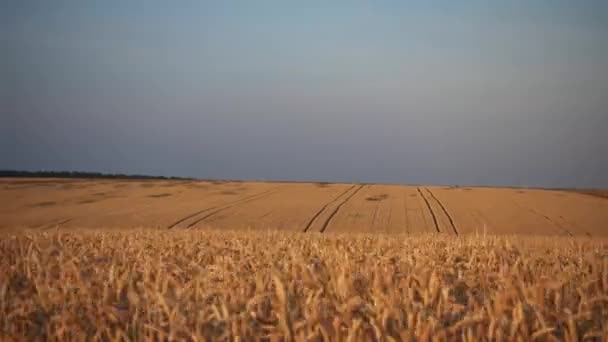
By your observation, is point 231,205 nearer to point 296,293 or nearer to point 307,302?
point 296,293

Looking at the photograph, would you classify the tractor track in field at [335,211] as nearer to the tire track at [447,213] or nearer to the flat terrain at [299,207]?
the flat terrain at [299,207]

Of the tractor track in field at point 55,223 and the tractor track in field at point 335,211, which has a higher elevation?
the tractor track in field at point 335,211

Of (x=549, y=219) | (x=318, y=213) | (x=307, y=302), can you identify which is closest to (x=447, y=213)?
(x=549, y=219)

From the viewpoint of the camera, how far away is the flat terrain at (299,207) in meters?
20.6

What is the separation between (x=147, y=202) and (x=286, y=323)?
2385 centimetres

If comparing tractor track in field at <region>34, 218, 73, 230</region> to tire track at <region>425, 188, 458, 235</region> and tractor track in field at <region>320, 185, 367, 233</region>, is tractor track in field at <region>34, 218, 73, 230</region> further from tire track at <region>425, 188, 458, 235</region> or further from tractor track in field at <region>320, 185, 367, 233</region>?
tire track at <region>425, 188, 458, 235</region>

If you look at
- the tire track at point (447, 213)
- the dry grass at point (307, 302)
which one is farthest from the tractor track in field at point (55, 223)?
the dry grass at point (307, 302)

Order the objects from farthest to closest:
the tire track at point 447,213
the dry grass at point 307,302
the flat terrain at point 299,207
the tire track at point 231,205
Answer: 1. the tire track at point 231,205
2. the flat terrain at point 299,207
3. the tire track at point 447,213
4. the dry grass at point 307,302

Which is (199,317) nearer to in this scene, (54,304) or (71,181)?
(54,304)

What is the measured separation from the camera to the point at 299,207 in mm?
24656

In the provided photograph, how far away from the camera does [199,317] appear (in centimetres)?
342

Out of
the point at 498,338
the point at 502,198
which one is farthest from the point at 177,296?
the point at 502,198

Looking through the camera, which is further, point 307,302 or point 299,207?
point 299,207

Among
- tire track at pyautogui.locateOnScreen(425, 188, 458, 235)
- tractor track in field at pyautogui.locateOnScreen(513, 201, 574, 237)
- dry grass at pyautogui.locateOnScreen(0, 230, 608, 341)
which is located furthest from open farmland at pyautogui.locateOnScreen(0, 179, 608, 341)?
tractor track in field at pyautogui.locateOnScreen(513, 201, 574, 237)
